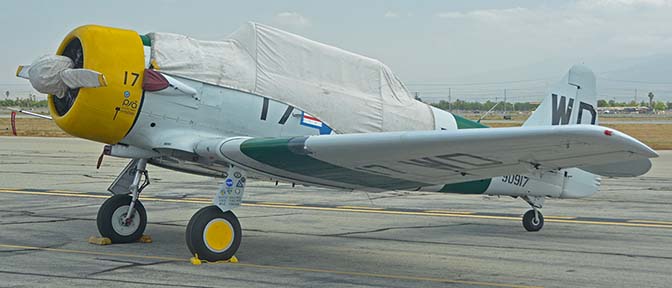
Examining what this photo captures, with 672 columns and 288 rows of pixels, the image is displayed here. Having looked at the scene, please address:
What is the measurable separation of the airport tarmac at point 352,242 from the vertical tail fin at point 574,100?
1499mm

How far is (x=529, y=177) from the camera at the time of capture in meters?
10.9

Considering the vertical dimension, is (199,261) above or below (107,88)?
below

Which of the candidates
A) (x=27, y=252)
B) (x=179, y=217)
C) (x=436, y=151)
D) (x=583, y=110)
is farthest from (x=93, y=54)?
(x=583, y=110)

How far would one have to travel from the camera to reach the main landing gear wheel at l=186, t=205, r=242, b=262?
815cm

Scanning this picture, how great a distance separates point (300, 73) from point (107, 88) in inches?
84.1

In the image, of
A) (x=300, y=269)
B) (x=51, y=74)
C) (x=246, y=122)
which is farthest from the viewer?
(x=246, y=122)

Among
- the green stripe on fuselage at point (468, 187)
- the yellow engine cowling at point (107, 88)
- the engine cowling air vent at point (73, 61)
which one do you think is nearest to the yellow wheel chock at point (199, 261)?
the yellow engine cowling at point (107, 88)

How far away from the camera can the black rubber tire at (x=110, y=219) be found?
9500 mm

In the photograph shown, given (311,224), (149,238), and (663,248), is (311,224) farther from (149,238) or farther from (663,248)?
(663,248)

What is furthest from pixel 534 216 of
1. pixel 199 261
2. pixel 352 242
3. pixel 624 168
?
pixel 199 261

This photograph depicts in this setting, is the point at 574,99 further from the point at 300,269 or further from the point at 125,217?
the point at 125,217

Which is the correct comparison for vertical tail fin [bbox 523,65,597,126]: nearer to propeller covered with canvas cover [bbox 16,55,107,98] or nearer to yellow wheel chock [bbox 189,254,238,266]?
yellow wheel chock [bbox 189,254,238,266]

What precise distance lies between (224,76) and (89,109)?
139 cm

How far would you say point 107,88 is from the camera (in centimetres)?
815
